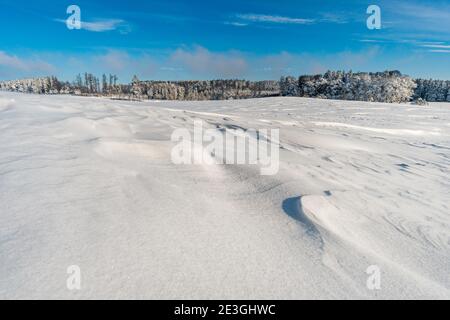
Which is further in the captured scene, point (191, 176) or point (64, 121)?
point (64, 121)

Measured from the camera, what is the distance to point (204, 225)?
2.21 metres

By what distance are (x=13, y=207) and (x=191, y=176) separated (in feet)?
4.97

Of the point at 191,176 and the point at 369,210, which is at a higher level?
the point at 191,176

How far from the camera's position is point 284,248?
6.61ft

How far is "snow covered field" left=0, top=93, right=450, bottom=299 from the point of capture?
165 centimetres

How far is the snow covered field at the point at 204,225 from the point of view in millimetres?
1651
